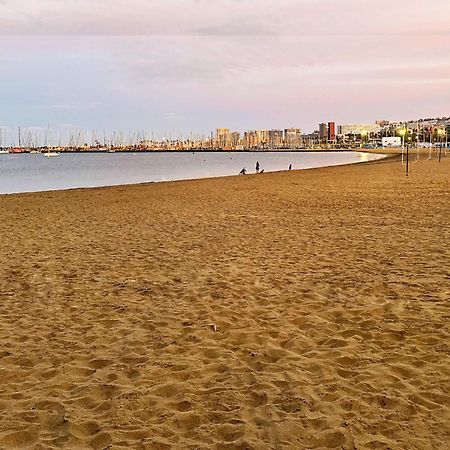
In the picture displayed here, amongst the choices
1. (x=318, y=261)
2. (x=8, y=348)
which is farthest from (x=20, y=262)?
(x=318, y=261)

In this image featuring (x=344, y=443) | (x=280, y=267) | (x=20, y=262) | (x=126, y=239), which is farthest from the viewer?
(x=126, y=239)

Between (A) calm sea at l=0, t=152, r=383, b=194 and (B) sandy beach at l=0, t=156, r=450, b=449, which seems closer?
(B) sandy beach at l=0, t=156, r=450, b=449

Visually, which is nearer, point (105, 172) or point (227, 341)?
point (227, 341)

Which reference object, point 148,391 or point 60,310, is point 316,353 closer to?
point 148,391

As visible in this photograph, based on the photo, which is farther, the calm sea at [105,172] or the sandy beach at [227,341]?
the calm sea at [105,172]

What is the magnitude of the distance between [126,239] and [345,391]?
9.10 metres

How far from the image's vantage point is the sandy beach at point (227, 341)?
13.5 feet

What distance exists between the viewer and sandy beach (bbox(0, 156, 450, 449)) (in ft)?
13.5

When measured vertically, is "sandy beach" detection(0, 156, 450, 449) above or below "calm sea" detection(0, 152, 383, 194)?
below

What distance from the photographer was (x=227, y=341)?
5.93 meters

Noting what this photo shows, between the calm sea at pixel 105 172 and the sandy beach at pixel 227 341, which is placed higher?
the calm sea at pixel 105 172

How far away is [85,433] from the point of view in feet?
13.3

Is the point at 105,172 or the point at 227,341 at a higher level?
the point at 105,172

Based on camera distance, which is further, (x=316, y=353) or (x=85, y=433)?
(x=316, y=353)
